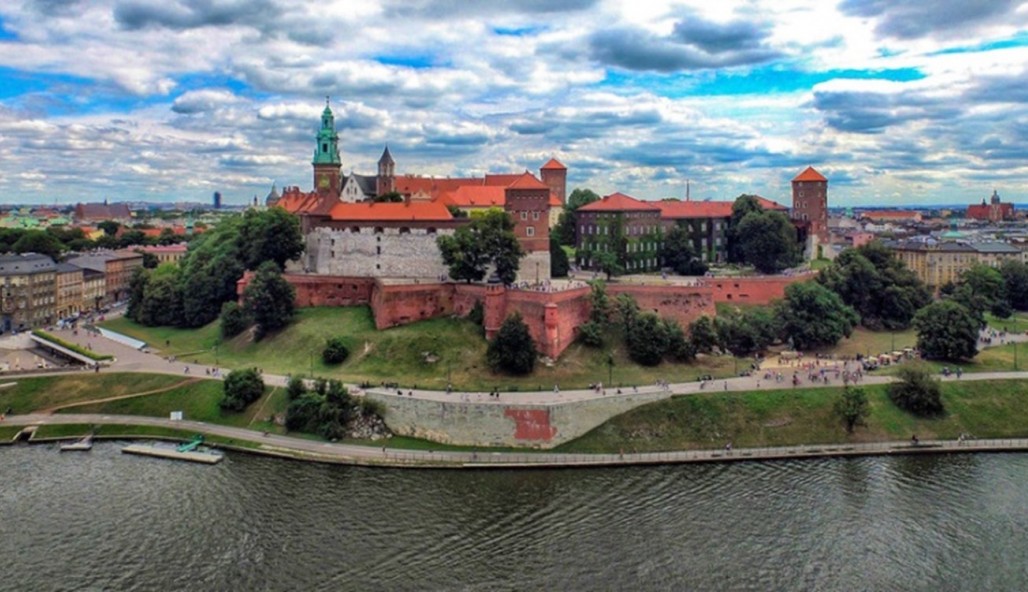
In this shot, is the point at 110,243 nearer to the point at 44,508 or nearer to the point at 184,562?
the point at 44,508

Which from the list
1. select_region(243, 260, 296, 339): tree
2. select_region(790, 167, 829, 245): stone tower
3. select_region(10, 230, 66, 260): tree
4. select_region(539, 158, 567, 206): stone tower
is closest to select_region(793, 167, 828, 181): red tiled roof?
select_region(790, 167, 829, 245): stone tower

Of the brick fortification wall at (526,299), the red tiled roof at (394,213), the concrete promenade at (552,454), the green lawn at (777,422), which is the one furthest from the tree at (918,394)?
the red tiled roof at (394,213)

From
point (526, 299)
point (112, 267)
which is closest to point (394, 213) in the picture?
point (526, 299)

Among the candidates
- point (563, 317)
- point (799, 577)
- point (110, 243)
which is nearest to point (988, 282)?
point (563, 317)

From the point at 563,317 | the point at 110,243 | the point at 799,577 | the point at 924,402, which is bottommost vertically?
the point at 799,577

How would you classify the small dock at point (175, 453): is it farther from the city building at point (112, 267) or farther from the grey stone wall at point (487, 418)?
the city building at point (112, 267)

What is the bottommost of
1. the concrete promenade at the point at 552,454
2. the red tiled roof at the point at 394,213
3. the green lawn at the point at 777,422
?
the concrete promenade at the point at 552,454

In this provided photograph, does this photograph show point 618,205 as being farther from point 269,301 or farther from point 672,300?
point 269,301
